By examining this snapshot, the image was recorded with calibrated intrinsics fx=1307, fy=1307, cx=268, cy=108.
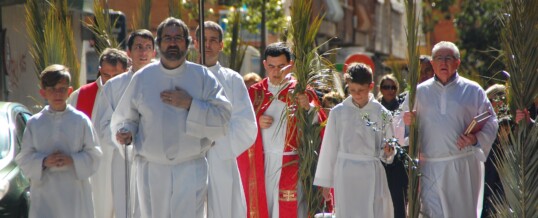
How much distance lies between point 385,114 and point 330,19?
28.2m

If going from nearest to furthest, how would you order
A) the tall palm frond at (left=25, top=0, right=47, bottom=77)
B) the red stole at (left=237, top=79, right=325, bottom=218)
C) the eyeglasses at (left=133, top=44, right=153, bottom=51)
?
1. the eyeglasses at (left=133, top=44, right=153, bottom=51)
2. the red stole at (left=237, top=79, right=325, bottom=218)
3. the tall palm frond at (left=25, top=0, right=47, bottom=77)

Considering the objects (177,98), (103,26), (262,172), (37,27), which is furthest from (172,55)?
(103,26)

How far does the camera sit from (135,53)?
1073cm

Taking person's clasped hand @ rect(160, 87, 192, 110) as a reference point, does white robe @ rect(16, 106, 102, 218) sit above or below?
below

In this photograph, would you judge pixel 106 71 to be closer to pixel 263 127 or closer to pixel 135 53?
pixel 135 53

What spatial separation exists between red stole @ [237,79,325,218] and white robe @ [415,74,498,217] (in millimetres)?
1157

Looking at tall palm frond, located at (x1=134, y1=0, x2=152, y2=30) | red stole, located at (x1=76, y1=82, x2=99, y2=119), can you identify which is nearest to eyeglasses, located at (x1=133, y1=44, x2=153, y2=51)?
red stole, located at (x1=76, y1=82, x2=99, y2=119)

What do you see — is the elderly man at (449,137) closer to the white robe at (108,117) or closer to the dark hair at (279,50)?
the dark hair at (279,50)

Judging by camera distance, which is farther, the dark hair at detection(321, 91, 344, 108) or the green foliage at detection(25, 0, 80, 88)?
the green foliage at detection(25, 0, 80, 88)

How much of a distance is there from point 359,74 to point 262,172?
1537mm

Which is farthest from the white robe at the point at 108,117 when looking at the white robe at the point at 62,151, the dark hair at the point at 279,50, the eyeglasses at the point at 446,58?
the eyeglasses at the point at 446,58

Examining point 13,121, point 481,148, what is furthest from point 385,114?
point 13,121

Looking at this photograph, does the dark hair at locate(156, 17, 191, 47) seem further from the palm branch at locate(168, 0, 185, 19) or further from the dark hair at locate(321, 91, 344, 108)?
the palm branch at locate(168, 0, 185, 19)

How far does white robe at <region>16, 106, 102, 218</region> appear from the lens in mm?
9547
